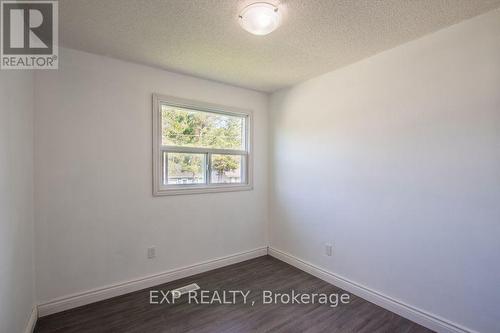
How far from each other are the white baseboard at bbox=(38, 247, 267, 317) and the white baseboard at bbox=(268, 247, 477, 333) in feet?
2.93

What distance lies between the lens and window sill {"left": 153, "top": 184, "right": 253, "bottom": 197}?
273 cm

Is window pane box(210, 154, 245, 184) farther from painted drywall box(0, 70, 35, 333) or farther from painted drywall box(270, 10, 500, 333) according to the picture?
painted drywall box(0, 70, 35, 333)

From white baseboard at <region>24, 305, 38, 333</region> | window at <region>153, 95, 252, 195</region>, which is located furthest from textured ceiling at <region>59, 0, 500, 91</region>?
white baseboard at <region>24, 305, 38, 333</region>

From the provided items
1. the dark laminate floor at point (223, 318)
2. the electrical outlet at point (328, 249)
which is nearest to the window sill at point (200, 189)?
the dark laminate floor at point (223, 318)

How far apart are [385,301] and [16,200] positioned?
3087 mm

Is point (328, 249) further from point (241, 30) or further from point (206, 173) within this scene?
point (241, 30)

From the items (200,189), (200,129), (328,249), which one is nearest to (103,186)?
(200,189)

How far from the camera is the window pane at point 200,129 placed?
2.86 metres

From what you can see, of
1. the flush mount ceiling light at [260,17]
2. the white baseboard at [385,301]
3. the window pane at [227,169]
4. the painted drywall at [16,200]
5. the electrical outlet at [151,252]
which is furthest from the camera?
the window pane at [227,169]

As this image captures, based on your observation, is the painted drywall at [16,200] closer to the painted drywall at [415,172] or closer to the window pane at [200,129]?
the window pane at [200,129]

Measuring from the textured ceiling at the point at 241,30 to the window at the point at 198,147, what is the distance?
56cm

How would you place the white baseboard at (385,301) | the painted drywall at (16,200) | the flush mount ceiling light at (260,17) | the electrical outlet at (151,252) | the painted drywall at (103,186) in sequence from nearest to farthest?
the painted drywall at (16,200), the flush mount ceiling light at (260,17), the white baseboard at (385,301), the painted drywall at (103,186), the electrical outlet at (151,252)

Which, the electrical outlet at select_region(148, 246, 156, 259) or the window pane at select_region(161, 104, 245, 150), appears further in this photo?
the window pane at select_region(161, 104, 245, 150)

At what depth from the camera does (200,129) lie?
3100mm
